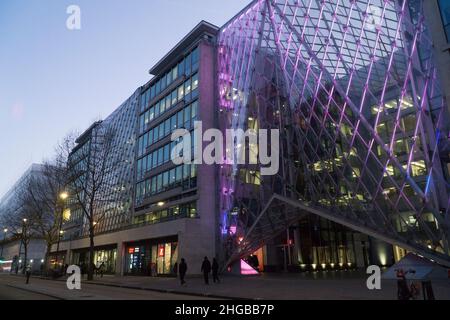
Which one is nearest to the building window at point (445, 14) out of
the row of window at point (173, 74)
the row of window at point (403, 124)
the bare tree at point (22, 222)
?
the row of window at point (403, 124)

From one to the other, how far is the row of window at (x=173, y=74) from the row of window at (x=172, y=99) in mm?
1419

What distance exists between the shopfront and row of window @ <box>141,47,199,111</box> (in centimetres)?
2102

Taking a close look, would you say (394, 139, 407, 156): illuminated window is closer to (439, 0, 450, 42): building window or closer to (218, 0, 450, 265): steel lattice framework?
(218, 0, 450, 265): steel lattice framework

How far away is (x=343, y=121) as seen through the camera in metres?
27.1

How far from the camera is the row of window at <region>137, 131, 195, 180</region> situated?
4594 centimetres

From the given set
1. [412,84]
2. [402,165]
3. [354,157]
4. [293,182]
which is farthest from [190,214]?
[412,84]

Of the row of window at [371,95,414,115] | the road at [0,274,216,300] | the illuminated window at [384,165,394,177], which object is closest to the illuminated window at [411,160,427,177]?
the illuminated window at [384,165,394,177]

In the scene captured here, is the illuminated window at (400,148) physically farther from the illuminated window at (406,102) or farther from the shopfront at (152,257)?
the shopfront at (152,257)

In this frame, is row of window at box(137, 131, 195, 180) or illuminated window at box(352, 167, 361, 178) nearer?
illuminated window at box(352, 167, 361, 178)

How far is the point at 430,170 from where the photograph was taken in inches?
892

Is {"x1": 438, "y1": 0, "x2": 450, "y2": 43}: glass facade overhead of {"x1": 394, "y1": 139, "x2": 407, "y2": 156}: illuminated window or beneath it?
overhead

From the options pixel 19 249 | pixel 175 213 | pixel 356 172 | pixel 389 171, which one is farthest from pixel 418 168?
pixel 19 249

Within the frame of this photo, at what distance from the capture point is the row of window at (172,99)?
144 ft

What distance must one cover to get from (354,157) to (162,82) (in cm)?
3304
